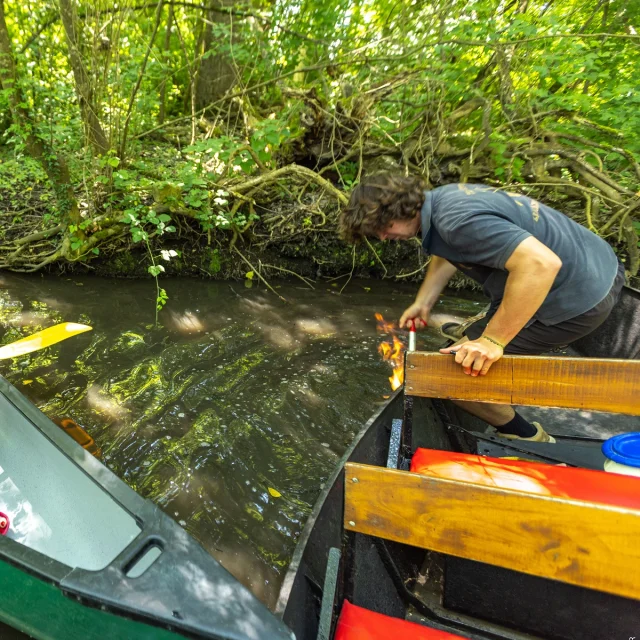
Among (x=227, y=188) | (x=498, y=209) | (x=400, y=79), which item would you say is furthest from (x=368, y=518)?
(x=400, y=79)

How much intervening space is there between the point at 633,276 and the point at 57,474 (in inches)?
198

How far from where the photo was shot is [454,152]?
577cm

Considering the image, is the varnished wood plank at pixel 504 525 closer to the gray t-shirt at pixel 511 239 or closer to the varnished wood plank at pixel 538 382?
the varnished wood plank at pixel 538 382

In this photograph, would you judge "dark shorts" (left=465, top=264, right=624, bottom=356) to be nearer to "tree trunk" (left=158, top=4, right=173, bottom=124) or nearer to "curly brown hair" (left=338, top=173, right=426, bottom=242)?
"curly brown hair" (left=338, top=173, right=426, bottom=242)

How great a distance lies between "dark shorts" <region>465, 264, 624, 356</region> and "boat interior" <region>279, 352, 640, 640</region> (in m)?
0.38

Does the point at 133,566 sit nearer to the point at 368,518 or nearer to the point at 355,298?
the point at 368,518

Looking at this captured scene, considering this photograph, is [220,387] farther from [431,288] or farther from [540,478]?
[540,478]

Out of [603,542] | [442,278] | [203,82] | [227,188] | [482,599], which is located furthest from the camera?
[203,82]

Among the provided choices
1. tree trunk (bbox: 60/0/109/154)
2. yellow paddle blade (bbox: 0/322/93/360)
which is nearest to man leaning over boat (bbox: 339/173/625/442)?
yellow paddle blade (bbox: 0/322/93/360)

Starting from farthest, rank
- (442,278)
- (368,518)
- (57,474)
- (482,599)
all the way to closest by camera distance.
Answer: (442,278)
(57,474)
(482,599)
(368,518)

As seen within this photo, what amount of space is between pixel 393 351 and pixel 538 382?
8.30ft

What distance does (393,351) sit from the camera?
445 centimetres

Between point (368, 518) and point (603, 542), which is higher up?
point (603, 542)

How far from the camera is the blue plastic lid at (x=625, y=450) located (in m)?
1.79
